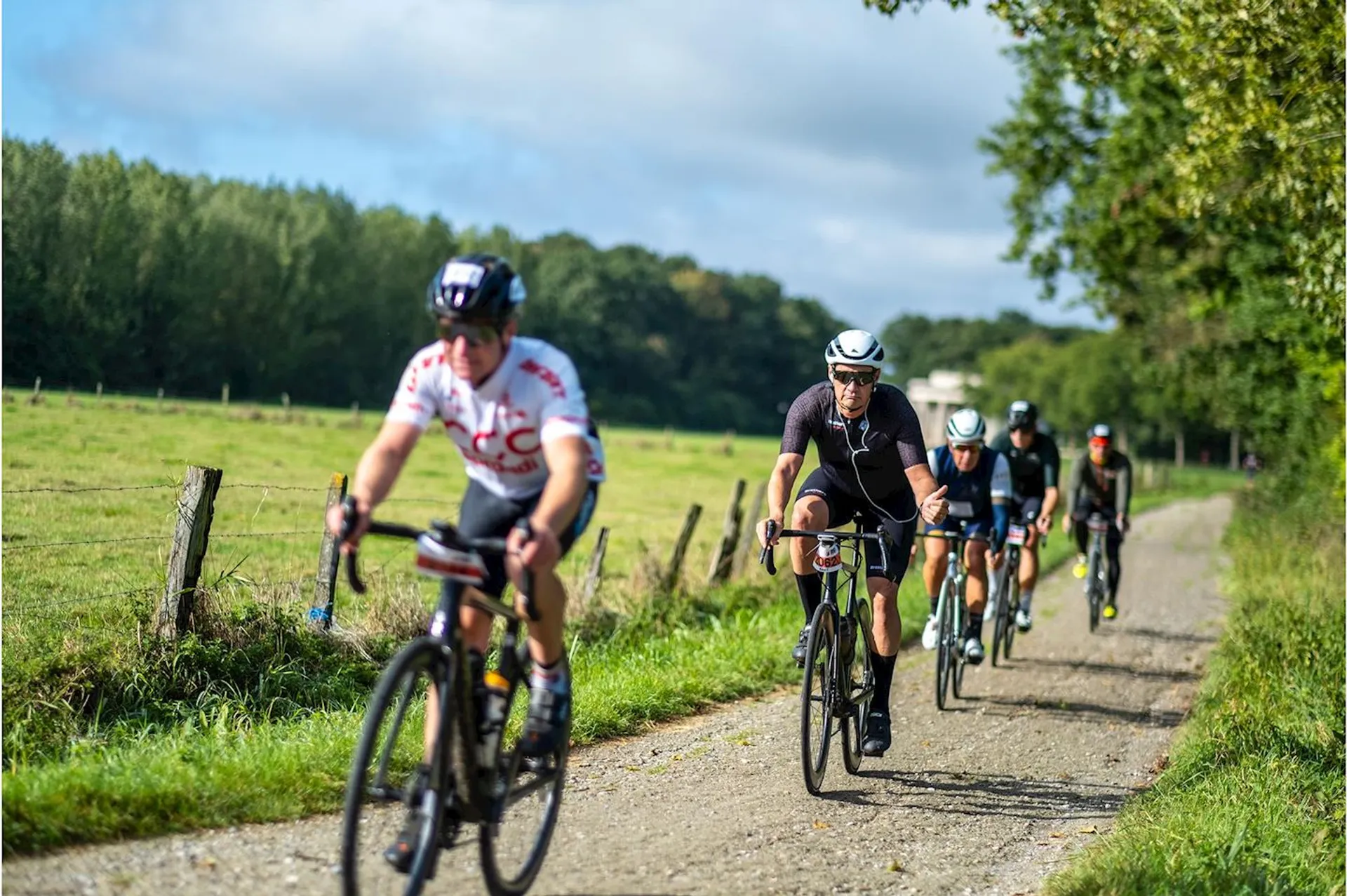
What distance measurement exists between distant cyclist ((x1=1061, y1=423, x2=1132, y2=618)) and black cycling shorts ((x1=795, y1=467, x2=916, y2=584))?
24.7ft

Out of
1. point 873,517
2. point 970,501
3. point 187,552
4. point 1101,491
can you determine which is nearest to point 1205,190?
point 1101,491

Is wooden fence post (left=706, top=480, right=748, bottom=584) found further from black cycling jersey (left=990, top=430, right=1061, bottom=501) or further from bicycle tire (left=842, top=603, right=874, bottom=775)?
bicycle tire (left=842, top=603, right=874, bottom=775)

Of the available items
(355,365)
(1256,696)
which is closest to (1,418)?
(1256,696)

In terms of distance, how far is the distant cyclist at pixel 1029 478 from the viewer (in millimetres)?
12781

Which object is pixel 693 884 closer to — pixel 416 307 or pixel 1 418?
pixel 1 418

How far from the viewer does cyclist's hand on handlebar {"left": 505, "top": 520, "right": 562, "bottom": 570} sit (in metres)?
4.42

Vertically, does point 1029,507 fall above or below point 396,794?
above

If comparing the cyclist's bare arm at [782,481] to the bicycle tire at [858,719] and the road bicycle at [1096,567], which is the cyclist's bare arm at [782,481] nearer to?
the bicycle tire at [858,719]

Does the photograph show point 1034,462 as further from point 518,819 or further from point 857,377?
point 518,819

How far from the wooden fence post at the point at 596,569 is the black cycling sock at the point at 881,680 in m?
4.83

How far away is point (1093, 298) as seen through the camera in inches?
1185

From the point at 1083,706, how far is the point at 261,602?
20.6 feet

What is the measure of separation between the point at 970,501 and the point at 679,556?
3.73 meters

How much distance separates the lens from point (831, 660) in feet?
23.8
